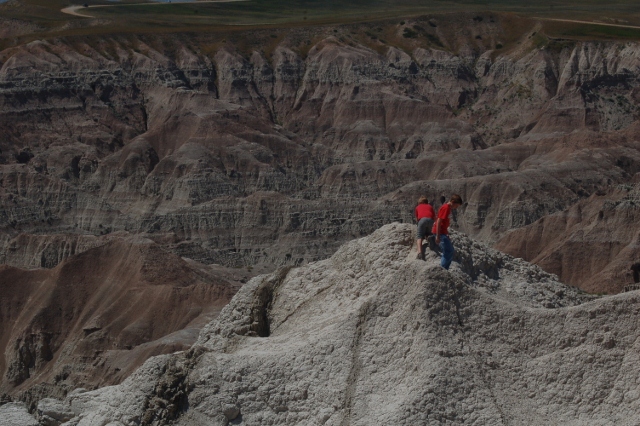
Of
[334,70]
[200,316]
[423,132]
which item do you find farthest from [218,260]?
[334,70]

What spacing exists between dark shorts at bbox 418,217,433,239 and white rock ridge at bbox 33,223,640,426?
454 mm

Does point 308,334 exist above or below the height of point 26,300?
above

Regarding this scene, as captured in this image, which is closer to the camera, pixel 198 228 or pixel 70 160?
pixel 198 228

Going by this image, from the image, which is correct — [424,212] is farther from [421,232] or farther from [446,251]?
[446,251]

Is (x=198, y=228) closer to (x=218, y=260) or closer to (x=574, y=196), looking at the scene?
(x=218, y=260)

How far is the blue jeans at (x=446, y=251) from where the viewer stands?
26.4m

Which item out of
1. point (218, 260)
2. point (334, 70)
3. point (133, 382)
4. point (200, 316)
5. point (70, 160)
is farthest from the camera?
point (334, 70)

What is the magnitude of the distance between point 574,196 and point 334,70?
2335 inches

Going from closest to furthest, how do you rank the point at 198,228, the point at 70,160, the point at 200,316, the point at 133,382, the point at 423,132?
the point at 133,382 < the point at 200,316 < the point at 198,228 < the point at 70,160 < the point at 423,132

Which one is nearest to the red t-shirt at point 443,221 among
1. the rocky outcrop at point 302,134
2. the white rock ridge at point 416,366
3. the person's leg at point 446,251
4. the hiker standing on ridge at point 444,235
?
the hiker standing on ridge at point 444,235

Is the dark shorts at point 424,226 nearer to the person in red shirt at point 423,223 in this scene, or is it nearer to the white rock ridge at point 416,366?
the person in red shirt at point 423,223

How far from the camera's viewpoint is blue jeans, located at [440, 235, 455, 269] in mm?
26422

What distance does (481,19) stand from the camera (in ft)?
643

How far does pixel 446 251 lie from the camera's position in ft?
86.8
